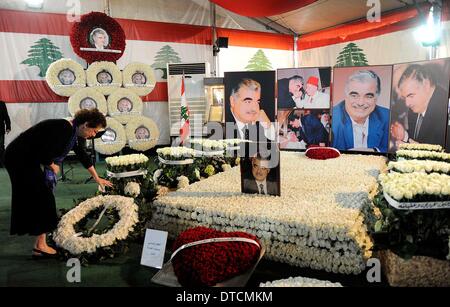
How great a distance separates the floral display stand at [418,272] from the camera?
5.62ft

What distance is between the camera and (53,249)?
8.21 ft

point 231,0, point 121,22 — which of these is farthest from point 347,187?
point 121,22

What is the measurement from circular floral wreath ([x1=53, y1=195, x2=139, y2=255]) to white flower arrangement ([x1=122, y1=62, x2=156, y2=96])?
4.38 meters

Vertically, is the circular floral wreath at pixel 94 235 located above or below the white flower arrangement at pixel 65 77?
below

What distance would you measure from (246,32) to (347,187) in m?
6.78

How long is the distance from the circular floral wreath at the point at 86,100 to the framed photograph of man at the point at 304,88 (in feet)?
10.7

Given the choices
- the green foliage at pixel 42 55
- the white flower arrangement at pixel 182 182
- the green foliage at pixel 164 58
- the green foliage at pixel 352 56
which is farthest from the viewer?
the green foliage at pixel 164 58

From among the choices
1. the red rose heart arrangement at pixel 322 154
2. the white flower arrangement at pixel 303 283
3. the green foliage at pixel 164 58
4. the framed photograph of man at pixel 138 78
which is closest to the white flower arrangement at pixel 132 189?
the white flower arrangement at pixel 303 283

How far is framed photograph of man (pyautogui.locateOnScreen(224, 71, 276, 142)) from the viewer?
4949mm

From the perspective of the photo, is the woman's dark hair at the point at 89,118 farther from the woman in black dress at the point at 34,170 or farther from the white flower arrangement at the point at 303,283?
the white flower arrangement at the point at 303,283

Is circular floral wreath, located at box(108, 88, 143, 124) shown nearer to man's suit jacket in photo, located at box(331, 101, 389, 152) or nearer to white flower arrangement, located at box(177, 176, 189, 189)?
white flower arrangement, located at box(177, 176, 189, 189)

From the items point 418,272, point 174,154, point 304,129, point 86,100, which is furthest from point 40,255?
point 86,100

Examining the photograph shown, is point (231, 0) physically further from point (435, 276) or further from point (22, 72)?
point (22, 72)

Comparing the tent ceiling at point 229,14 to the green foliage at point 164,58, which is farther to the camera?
the green foliage at point 164,58
